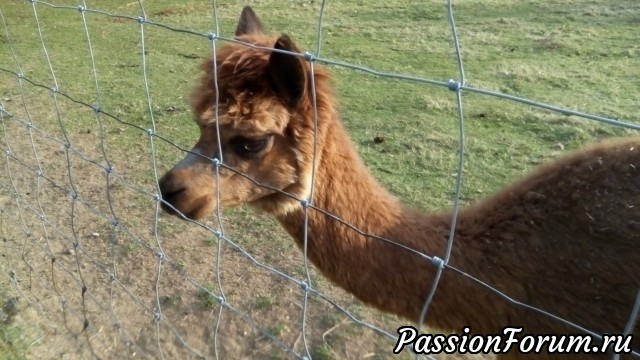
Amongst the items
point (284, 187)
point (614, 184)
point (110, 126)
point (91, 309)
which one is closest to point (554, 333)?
point (614, 184)

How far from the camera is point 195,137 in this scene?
5.30 m

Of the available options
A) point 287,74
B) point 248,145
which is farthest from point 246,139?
point 287,74

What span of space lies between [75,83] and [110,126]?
1656 millimetres

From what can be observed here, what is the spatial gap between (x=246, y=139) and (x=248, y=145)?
2 centimetres

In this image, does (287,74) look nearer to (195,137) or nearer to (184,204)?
(184,204)

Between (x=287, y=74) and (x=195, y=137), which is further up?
(x=287, y=74)

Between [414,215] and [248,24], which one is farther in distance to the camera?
[248,24]

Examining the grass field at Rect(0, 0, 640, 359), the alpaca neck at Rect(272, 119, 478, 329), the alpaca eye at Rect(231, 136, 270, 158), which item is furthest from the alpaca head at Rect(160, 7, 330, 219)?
the grass field at Rect(0, 0, 640, 359)

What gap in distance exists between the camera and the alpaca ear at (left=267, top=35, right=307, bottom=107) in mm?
1886

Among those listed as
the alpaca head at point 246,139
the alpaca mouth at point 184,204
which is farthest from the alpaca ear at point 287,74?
the alpaca mouth at point 184,204

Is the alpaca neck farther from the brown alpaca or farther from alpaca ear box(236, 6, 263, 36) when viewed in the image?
alpaca ear box(236, 6, 263, 36)

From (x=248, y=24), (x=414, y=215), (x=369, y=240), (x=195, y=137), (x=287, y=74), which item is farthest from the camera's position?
(x=195, y=137)

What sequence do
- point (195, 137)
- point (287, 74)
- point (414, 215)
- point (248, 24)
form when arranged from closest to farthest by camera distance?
point (287, 74) → point (414, 215) → point (248, 24) → point (195, 137)

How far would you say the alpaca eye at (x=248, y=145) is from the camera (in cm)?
216
